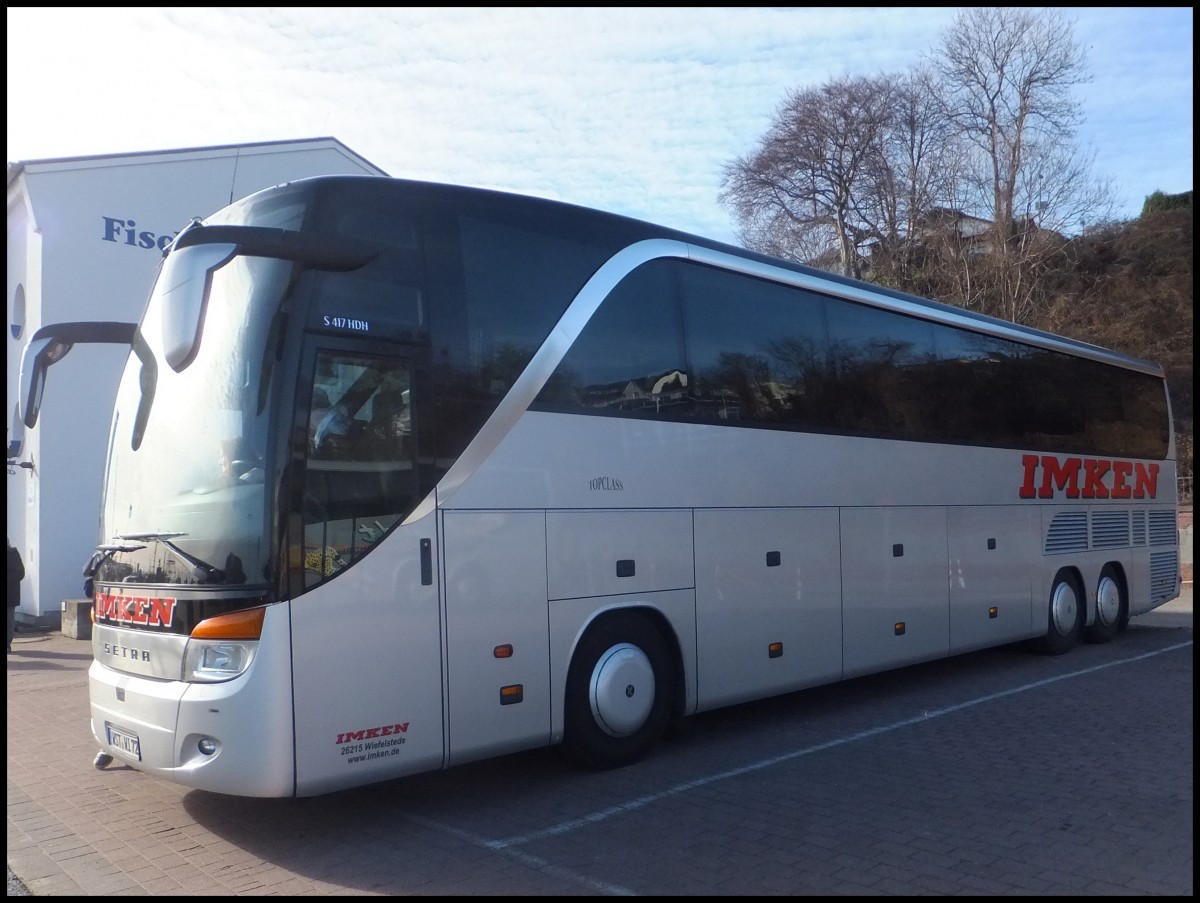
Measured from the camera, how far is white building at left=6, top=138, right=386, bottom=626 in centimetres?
1717

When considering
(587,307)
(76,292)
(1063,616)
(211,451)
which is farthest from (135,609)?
(76,292)

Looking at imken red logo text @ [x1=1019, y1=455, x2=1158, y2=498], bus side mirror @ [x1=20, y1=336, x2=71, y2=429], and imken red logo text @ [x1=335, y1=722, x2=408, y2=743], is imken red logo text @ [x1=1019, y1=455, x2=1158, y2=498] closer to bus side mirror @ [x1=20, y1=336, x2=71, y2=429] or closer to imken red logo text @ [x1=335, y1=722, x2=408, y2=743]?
imken red logo text @ [x1=335, y1=722, x2=408, y2=743]

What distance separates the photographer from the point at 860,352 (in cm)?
1013

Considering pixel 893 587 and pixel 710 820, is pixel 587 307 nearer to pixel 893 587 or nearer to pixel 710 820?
pixel 710 820

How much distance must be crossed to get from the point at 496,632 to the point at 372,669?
936 millimetres

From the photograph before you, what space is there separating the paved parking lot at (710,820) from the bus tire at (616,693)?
21 centimetres

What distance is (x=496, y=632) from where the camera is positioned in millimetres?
6727

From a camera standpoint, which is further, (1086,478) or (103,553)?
(1086,478)

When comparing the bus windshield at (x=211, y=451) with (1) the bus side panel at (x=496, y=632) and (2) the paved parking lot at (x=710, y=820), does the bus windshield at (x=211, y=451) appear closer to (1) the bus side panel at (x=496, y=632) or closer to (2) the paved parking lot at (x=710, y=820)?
(1) the bus side panel at (x=496, y=632)

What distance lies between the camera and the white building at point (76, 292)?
17.2 m

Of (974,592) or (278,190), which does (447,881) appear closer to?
(278,190)

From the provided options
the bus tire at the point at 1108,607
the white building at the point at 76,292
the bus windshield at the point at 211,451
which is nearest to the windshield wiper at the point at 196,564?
the bus windshield at the point at 211,451

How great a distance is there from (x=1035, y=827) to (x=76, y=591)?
1614cm

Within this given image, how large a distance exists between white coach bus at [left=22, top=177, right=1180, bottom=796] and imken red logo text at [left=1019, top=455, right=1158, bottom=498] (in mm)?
2924
